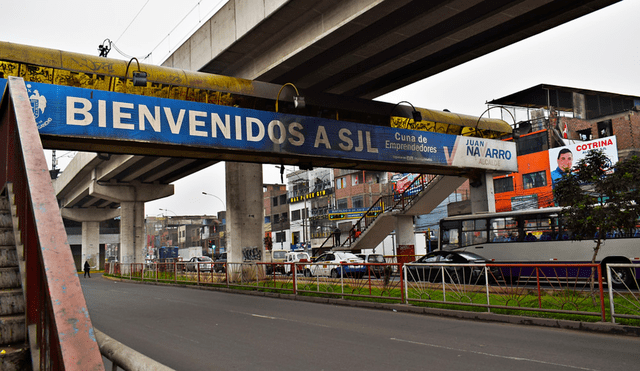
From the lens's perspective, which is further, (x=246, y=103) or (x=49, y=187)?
(x=246, y=103)

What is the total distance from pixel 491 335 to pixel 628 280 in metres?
3.05

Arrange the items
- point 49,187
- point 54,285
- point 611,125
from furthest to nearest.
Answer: point 611,125
point 49,187
point 54,285

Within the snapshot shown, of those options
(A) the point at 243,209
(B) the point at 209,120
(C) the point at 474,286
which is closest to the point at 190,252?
(A) the point at 243,209

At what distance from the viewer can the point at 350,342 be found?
32.6 ft

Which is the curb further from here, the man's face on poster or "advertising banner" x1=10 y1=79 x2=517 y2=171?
the man's face on poster

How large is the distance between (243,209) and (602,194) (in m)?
16.4

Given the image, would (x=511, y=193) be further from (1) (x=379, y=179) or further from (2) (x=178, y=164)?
(2) (x=178, y=164)

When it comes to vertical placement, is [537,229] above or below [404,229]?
below

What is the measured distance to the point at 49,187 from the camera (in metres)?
3.75

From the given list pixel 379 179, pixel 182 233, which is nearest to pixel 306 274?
pixel 379 179

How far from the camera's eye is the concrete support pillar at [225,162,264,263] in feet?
84.5

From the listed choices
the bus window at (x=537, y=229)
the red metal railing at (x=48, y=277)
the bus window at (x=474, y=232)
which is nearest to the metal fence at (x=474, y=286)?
the bus window at (x=537, y=229)

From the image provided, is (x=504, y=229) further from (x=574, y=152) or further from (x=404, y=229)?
(x=574, y=152)

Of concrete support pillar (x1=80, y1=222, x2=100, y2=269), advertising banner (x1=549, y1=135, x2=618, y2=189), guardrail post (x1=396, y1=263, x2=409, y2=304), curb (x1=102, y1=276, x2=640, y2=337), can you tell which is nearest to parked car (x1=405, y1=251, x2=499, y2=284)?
guardrail post (x1=396, y1=263, x2=409, y2=304)
